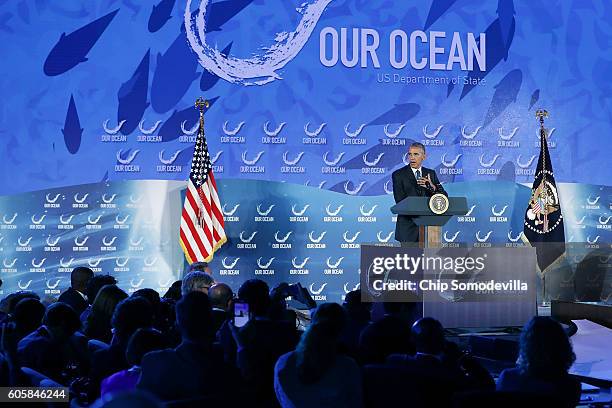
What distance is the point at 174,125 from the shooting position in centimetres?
848

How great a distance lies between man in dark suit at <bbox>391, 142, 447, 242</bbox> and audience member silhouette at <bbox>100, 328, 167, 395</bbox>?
3789mm

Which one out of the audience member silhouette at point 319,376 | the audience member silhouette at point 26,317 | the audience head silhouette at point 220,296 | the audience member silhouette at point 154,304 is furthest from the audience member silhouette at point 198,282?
the audience member silhouette at point 319,376

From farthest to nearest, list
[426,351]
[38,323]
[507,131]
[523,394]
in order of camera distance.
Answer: [507,131], [38,323], [426,351], [523,394]

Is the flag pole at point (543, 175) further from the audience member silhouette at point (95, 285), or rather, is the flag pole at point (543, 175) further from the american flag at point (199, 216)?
the audience member silhouette at point (95, 285)

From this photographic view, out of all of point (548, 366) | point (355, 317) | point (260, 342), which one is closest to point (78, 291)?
point (355, 317)

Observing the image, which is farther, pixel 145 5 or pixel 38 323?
pixel 145 5

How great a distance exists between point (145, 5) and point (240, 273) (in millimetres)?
3196

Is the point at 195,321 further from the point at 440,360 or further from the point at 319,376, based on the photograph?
the point at 440,360

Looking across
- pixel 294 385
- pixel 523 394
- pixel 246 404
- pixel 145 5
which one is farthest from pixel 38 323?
pixel 145 5

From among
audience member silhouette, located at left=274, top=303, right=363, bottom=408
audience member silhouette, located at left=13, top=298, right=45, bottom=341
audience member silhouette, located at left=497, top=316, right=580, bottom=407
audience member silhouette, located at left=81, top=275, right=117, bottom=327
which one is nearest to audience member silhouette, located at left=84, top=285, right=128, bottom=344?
audience member silhouette, located at left=13, top=298, right=45, bottom=341

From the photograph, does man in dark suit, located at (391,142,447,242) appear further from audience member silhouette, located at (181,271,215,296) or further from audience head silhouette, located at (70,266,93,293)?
audience head silhouette, located at (70,266,93,293)

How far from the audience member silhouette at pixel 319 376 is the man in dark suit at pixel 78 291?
2.69 metres

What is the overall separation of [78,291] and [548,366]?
370 cm

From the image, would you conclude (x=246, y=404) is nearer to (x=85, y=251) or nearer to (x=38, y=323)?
(x=38, y=323)
